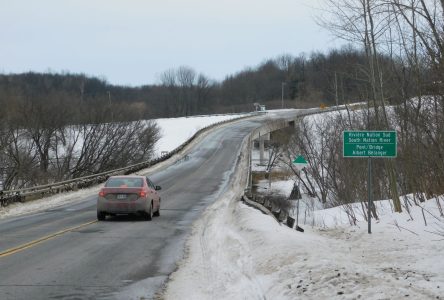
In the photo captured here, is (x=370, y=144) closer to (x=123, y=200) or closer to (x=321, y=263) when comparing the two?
(x=321, y=263)

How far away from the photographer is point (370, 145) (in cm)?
1280

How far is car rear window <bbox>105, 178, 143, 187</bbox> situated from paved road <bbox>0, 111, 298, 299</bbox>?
51.0 inches

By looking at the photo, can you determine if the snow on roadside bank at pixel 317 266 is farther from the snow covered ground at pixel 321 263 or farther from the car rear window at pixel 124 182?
the car rear window at pixel 124 182

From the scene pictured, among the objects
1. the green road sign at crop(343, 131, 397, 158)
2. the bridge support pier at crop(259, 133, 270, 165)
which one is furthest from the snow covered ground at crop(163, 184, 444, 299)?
the bridge support pier at crop(259, 133, 270, 165)

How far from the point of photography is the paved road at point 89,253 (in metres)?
8.78

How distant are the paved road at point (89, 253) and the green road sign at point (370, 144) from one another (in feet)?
15.2

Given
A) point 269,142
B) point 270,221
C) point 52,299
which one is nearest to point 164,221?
point 270,221

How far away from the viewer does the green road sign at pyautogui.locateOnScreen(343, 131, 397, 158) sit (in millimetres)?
12732

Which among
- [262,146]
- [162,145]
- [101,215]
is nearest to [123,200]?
[101,215]

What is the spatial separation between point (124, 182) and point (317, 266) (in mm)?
13131

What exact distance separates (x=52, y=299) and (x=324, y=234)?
324 inches

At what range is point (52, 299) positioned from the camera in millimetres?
7945

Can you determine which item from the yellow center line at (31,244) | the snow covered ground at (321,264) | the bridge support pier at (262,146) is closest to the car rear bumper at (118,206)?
the yellow center line at (31,244)

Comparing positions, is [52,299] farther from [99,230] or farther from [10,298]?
[99,230]
